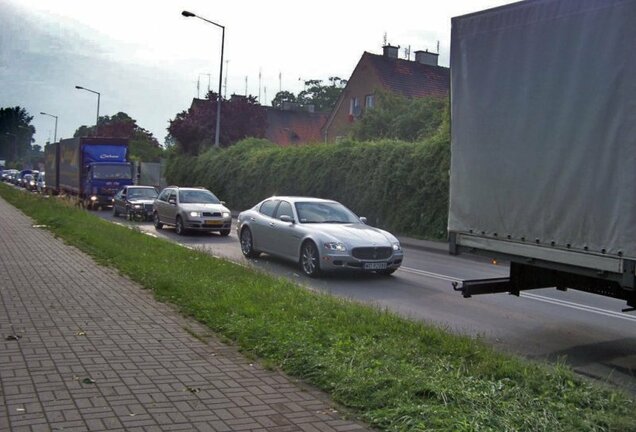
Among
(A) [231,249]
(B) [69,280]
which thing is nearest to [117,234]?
(A) [231,249]

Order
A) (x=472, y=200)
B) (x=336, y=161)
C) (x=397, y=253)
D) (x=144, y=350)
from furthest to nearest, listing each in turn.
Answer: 1. (x=336, y=161)
2. (x=397, y=253)
3. (x=472, y=200)
4. (x=144, y=350)

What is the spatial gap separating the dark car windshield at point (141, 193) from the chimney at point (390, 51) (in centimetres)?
3019

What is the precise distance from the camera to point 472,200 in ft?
25.6

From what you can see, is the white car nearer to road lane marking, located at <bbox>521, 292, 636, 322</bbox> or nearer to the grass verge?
the grass verge

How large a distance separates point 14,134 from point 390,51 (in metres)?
113

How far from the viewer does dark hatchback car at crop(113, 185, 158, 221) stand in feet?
A: 90.8

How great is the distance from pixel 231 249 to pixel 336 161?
11444mm

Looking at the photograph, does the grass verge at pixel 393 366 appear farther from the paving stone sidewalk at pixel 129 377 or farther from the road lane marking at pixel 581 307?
the road lane marking at pixel 581 307

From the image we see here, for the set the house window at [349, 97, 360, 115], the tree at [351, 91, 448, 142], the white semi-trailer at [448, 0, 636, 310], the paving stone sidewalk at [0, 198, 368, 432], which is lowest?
the paving stone sidewalk at [0, 198, 368, 432]

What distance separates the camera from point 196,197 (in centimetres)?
2277

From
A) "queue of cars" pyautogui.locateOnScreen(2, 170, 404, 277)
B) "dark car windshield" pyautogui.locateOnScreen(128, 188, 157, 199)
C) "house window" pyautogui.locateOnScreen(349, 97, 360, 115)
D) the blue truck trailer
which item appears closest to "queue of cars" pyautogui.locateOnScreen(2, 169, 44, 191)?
the blue truck trailer

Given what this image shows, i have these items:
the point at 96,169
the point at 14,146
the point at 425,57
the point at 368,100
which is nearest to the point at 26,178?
the point at 368,100

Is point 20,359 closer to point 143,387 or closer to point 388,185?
point 143,387

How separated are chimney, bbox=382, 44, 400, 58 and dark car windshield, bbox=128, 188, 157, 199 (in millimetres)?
30185
